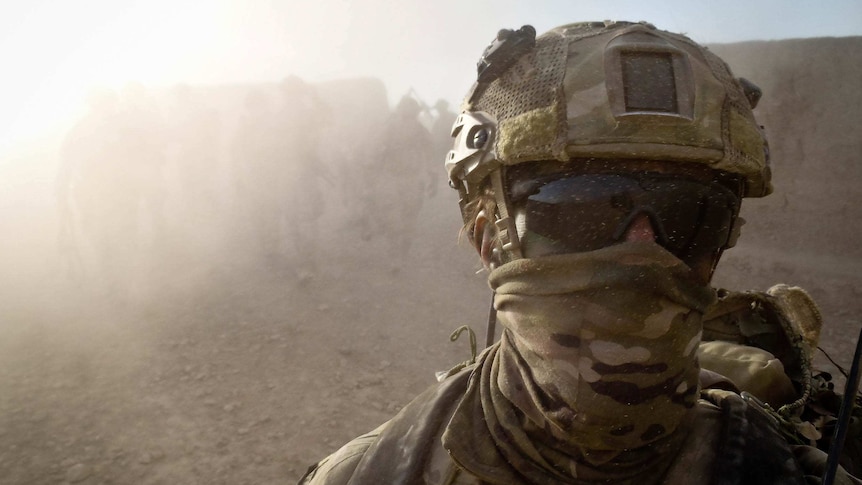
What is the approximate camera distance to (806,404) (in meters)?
2.37

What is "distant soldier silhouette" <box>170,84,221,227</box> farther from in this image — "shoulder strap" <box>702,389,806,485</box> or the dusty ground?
"shoulder strap" <box>702,389,806,485</box>

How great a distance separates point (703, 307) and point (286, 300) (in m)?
9.63

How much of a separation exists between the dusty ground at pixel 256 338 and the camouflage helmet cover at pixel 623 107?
5120 millimetres

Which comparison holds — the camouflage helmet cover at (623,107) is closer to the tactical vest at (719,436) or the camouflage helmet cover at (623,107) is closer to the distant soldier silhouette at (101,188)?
the tactical vest at (719,436)

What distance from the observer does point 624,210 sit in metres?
1.40

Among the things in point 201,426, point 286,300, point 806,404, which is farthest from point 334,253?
point 806,404

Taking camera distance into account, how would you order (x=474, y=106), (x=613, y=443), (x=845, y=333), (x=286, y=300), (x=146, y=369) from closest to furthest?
(x=613, y=443)
(x=474, y=106)
(x=146, y=369)
(x=845, y=333)
(x=286, y=300)

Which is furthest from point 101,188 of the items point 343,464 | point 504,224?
point 504,224

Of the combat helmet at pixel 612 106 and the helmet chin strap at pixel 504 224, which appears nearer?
the combat helmet at pixel 612 106

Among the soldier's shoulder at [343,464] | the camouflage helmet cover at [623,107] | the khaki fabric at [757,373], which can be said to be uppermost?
the camouflage helmet cover at [623,107]

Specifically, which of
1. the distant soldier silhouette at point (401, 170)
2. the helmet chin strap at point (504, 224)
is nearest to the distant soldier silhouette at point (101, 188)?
the distant soldier silhouette at point (401, 170)

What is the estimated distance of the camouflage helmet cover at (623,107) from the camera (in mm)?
1384

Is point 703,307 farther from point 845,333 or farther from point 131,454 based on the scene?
point 845,333

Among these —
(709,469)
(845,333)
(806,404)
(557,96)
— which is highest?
(557,96)
